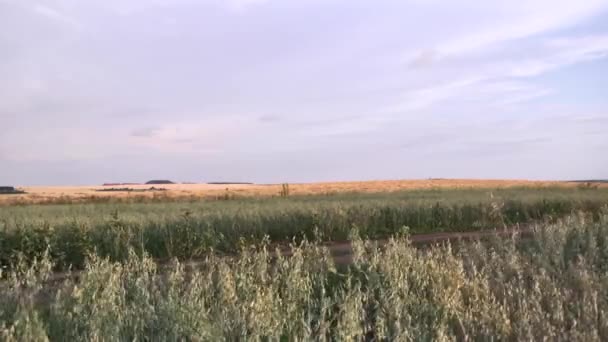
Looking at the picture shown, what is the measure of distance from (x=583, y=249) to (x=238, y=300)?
6.33 metres

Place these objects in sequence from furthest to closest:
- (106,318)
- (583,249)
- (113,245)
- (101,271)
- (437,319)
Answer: (113,245) < (583,249) < (101,271) < (437,319) < (106,318)

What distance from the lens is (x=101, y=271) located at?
690 cm

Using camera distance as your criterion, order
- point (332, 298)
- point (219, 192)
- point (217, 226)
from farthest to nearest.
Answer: point (219, 192)
point (217, 226)
point (332, 298)

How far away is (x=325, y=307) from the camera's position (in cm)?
525

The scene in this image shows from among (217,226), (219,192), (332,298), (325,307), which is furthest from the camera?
(219,192)

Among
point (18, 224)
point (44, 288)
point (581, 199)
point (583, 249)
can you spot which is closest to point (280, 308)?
point (44, 288)

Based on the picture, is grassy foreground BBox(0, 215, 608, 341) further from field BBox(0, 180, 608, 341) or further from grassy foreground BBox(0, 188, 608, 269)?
grassy foreground BBox(0, 188, 608, 269)

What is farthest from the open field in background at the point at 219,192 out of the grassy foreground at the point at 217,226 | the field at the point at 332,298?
the field at the point at 332,298

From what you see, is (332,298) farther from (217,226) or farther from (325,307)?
(217,226)

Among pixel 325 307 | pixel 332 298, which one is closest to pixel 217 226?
pixel 332 298

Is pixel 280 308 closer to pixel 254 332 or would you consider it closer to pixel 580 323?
pixel 254 332

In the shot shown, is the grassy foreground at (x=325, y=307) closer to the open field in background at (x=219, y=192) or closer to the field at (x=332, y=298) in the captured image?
the field at (x=332, y=298)

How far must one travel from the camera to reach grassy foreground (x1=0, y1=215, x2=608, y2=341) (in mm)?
5191

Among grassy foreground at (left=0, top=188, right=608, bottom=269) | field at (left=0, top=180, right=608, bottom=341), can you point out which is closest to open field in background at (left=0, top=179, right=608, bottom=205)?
grassy foreground at (left=0, top=188, right=608, bottom=269)
